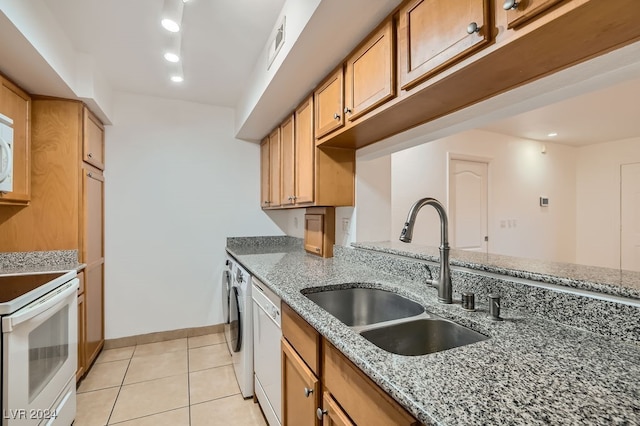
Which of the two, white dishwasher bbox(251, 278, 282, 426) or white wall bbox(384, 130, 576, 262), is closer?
white dishwasher bbox(251, 278, 282, 426)

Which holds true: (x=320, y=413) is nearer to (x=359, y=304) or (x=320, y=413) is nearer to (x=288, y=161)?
(x=359, y=304)

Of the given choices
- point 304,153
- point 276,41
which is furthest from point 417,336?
point 276,41

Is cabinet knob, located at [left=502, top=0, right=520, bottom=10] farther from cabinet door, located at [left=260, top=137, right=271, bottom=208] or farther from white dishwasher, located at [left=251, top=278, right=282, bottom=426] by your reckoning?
cabinet door, located at [left=260, top=137, right=271, bottom=208]

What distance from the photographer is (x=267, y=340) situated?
162 centimetres

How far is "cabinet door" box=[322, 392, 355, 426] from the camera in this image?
87 cm

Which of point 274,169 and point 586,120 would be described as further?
point 586,120

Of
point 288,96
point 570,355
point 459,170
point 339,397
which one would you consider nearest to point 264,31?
point 288,96

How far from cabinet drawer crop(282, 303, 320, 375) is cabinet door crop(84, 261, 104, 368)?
185 centimetres

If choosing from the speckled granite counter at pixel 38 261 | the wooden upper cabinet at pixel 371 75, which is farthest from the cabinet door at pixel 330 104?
the speckled granite counter at pixel 38 261

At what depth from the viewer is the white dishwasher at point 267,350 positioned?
1.47 m

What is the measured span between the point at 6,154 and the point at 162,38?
3.85 ft

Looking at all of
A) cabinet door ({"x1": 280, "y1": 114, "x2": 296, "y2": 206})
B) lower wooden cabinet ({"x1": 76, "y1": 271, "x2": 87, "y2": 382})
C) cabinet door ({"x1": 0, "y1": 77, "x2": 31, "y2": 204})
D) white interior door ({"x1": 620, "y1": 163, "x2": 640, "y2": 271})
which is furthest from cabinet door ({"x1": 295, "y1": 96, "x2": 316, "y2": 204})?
white interior door ({"x1": 620, "y1": 163, "x2": 640, "y2": 271})

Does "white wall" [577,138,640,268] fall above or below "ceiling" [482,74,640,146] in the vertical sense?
below

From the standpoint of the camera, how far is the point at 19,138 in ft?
6.49
